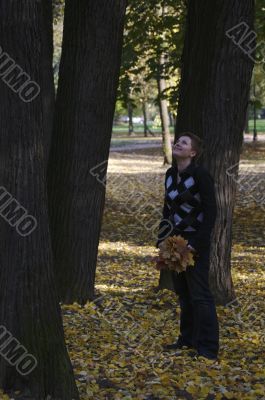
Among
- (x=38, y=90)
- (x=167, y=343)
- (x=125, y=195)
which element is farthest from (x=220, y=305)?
(x=125, y=195)

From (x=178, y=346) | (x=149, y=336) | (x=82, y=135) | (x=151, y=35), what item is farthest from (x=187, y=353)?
(x=151, y=35)

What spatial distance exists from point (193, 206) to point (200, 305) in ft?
2.85

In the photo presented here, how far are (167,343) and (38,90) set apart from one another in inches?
121

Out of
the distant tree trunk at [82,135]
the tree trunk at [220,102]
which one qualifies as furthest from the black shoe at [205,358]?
the distant tree trunk at [82,135]

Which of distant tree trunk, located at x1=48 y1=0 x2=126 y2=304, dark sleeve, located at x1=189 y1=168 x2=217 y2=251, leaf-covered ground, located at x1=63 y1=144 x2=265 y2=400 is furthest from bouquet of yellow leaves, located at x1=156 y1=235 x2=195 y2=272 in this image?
distant tree trunk, located at x1=48 y1=0 x2=126 y2=304

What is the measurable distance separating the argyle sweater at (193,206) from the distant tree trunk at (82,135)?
192 cm

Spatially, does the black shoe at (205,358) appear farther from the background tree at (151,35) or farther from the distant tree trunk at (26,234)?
the background tree at (151,35)

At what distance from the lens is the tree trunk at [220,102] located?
799 centimetres

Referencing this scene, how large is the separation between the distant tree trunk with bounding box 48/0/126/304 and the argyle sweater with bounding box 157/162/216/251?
75.5 inches

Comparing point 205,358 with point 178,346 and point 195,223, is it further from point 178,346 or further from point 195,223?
point 195,223

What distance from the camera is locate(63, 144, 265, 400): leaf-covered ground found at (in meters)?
5.58

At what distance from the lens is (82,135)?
7.92 metres

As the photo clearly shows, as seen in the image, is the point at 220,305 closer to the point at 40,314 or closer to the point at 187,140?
the point at 187,140

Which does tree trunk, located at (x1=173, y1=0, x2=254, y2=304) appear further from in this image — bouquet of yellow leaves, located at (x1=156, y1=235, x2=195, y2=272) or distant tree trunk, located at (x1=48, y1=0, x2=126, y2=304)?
bouquet of yellow leaves, located at (x1=156, y1=235, x2=195, y2=272)
